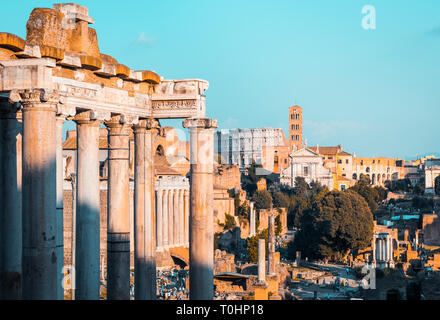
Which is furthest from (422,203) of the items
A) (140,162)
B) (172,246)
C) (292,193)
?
(140,162)

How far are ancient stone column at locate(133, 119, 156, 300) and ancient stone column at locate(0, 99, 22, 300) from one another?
1.87 m

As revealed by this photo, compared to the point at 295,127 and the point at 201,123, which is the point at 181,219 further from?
the point at 295,127

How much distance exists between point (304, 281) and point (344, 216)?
9324 mm

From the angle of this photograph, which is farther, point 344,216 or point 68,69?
point 344,216

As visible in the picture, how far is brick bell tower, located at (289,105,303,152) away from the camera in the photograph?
90.1 metres

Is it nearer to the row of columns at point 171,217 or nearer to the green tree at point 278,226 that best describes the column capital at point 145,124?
the row of columns at point 171,217

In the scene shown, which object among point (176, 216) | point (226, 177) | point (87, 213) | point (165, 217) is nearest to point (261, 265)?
point (165, 217)

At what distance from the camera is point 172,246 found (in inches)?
1463

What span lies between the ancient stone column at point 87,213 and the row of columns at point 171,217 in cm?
2826

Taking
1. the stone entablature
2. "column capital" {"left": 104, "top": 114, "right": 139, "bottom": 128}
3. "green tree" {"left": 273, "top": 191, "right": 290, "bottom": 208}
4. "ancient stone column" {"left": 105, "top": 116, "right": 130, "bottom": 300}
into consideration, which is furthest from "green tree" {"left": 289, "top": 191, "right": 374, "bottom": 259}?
"column capital" {"left": 104, "top": 114, "right": 139, "bottom": 128}

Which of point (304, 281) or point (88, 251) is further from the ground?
point (88, 251)

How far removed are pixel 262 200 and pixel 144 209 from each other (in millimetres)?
52163

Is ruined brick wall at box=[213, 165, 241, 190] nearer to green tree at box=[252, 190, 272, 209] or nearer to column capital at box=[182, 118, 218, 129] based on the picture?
green tree at box=[252, 190, 272, 209]
